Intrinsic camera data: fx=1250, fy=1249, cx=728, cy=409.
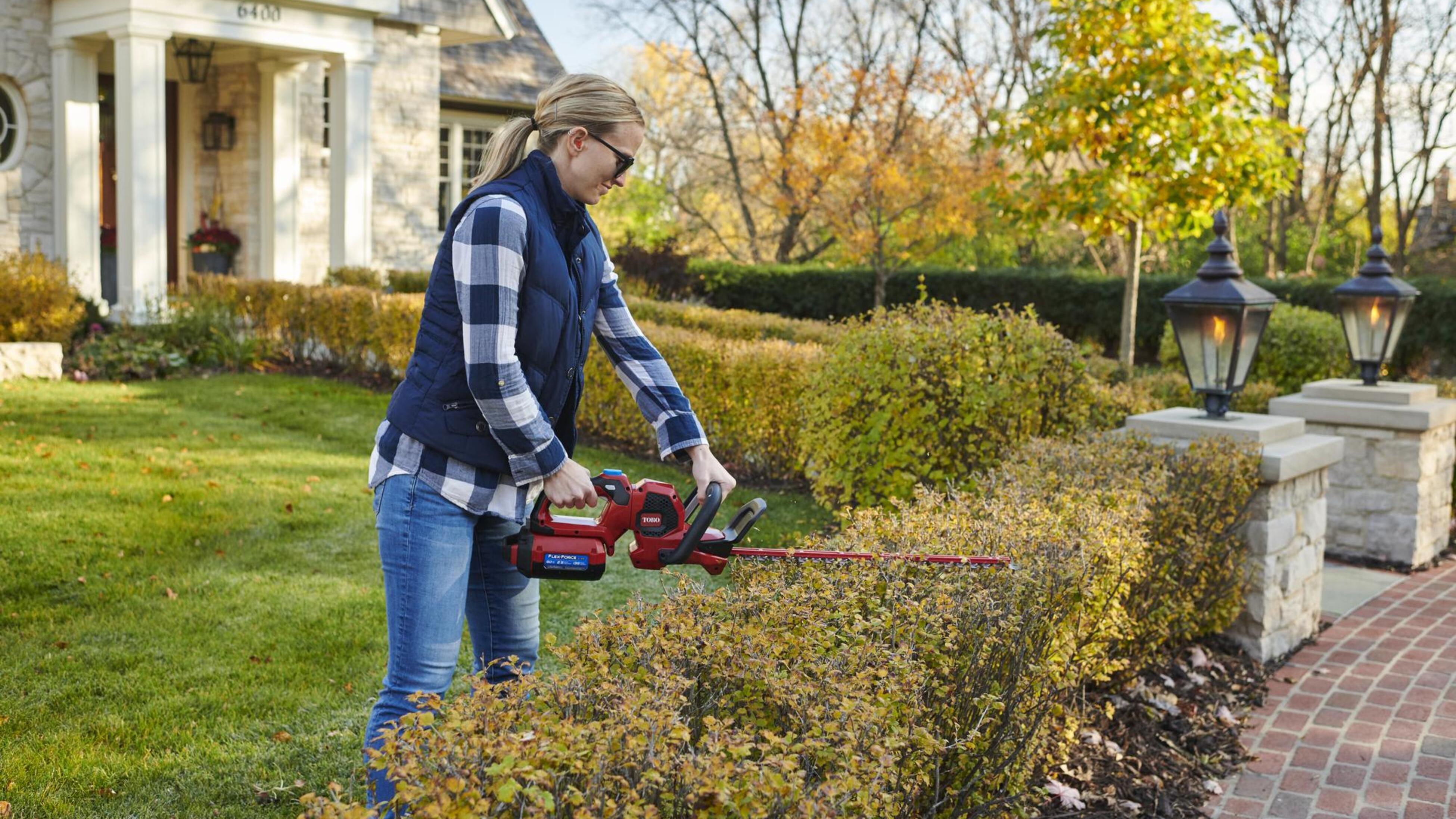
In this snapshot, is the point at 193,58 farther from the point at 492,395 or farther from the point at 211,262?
the point at 492,395

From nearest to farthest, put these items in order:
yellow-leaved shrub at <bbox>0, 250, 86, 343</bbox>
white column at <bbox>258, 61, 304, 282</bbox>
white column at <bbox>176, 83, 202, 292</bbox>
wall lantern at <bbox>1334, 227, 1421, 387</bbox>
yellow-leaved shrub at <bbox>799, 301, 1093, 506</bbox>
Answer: yellow-leaved shrub at <bbox>799, 301, 1093, 506</bbox>
wall lantern at <bbox>1334, 227, 1421, 387</bbox>
yellow-leaved shrub at <bbox>0, 250, 86, 343</bbox>
white column at <bbox>258, 61, 304, 282</bbox>
white column at <bbox>176, 83, 202, 292</bbox>

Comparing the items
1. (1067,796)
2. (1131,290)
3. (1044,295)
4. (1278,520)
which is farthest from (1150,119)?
(1044,295)

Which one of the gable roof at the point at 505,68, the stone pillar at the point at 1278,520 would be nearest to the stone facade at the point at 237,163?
the gable roof at the point at 505,68

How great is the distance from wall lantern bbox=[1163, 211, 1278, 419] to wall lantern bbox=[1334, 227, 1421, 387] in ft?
7.52

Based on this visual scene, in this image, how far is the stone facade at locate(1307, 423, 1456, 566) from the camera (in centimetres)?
709

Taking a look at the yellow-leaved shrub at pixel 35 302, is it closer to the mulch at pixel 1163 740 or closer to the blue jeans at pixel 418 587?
the blue jeans at pixel 418 587

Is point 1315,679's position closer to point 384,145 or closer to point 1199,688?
point 1199,688

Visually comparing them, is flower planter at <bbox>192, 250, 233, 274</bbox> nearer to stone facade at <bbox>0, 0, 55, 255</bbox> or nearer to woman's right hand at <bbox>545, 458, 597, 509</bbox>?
stone facade at <bbox>0, 0, 55, 255</bbox>

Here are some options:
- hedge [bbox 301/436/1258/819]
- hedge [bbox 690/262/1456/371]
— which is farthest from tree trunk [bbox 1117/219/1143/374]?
hedge [bbox 301/436/1258/819]

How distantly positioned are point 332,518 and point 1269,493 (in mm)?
4569

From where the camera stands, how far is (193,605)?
5.13 m

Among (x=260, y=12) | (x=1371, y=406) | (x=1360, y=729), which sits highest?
(x=260, y=12)

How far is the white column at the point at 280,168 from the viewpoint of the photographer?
15945mm

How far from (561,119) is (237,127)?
49.8 ft
